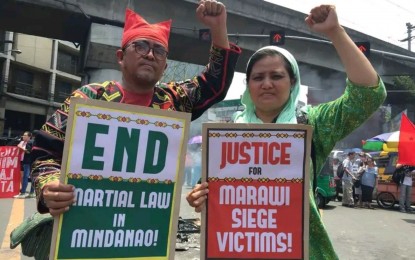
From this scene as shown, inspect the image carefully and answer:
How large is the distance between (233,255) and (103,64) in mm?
13151

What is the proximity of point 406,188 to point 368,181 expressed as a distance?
0.97m

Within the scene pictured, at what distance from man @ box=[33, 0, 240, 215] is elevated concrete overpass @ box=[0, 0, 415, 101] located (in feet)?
37.5

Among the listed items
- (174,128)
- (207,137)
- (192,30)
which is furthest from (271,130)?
(192,30)

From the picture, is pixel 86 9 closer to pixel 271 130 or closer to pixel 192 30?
pixel 192 30

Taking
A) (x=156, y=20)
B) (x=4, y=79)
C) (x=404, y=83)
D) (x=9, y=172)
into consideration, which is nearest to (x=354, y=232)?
(x=9, y=172)

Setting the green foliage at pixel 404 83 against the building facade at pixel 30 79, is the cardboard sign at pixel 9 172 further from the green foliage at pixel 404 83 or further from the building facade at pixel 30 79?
the building facade at pixel 30 79

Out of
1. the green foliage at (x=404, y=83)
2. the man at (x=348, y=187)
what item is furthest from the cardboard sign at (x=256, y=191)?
the green foliage at (x=404, y=83)

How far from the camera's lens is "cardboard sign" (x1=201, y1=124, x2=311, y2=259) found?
5.54ft

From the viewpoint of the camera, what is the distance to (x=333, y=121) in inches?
68.7

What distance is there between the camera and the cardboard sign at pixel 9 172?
7.15m

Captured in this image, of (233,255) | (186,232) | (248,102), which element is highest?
(248,102)

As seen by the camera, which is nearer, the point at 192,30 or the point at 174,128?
the point at 174,128

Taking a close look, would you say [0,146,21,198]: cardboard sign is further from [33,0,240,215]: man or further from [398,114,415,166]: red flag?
[398,114,415,166]: red flag

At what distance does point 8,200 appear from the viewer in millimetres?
8953
